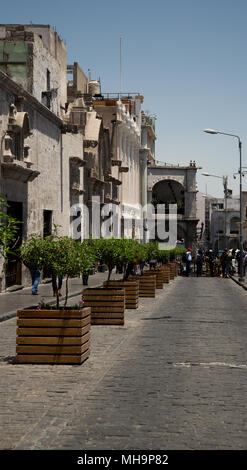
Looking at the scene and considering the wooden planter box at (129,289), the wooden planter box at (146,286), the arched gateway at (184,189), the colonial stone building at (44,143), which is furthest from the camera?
the arched gateway at (184,189)

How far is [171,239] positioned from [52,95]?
6409cm

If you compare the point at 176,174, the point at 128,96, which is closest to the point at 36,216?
the point at 128,96

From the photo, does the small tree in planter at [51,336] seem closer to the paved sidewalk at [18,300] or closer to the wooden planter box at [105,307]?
the wooden planter box at [105,307]

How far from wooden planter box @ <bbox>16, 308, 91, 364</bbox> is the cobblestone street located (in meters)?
0.22

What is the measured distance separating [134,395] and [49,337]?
2596mm

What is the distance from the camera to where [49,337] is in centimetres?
1079

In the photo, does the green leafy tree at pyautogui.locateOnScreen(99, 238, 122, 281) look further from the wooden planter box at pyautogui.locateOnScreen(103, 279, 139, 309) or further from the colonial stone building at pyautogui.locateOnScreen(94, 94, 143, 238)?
the colonial stone building at pyautogui.locateOnScreen(94, 94, 143, 238)

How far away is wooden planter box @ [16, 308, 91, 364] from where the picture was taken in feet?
35.2

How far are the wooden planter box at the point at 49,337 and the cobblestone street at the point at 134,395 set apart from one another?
22 cm

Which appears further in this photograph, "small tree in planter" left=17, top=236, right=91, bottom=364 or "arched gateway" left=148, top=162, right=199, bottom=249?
"arched gateway" left=148, top=162, right=199, bottom=249

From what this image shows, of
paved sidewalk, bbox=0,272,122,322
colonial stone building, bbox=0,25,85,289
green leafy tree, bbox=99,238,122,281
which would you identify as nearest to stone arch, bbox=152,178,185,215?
colonial stone building, bbox=0,25,85,289

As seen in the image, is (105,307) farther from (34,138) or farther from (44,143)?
(44,143)

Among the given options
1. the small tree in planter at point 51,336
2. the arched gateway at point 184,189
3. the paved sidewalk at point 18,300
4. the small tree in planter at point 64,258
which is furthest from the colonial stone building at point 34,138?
the arched gateway at point 184,189

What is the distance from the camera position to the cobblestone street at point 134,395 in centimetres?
665
